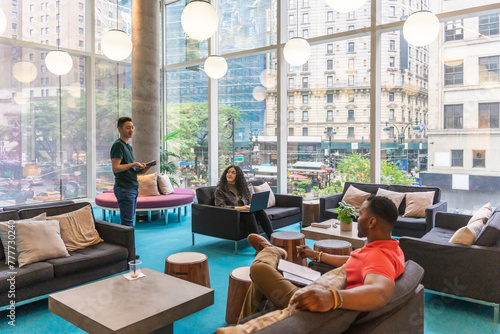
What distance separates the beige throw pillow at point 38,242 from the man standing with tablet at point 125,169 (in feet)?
3.10

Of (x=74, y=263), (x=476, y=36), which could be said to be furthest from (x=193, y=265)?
(x=476, y=36)

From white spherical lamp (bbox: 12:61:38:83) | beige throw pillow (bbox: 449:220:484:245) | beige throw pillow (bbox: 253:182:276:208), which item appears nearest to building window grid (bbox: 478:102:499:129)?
beige throw pillow (bbox: 449:220:484:245)

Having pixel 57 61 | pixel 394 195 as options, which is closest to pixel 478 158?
pixel 394 195

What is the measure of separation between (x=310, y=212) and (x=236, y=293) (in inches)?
144

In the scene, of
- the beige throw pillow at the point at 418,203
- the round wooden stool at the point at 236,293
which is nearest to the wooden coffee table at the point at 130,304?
the round wooden stool at the point at 236,293

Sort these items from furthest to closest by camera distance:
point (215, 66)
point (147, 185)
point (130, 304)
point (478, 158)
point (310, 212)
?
1. point (147, 185)
2. point (215, 66)
3. point (310, 212)
4. point (478, 158)
5. point (130, 304)

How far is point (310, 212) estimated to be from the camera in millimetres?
6168

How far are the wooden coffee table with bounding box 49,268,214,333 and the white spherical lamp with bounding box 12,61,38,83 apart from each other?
667cm

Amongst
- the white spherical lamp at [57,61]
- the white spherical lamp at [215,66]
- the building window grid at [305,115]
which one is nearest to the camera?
the white spherical lamp at [215,66]

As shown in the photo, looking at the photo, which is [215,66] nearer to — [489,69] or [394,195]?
[394,195]

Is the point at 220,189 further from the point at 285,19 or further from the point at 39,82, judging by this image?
the point at 39,82

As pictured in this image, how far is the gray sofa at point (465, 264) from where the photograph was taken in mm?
2896

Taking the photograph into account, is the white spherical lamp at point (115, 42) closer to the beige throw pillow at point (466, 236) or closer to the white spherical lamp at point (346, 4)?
the white spherical lamp at point (346, 4)

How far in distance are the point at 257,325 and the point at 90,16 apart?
891 centimetres
